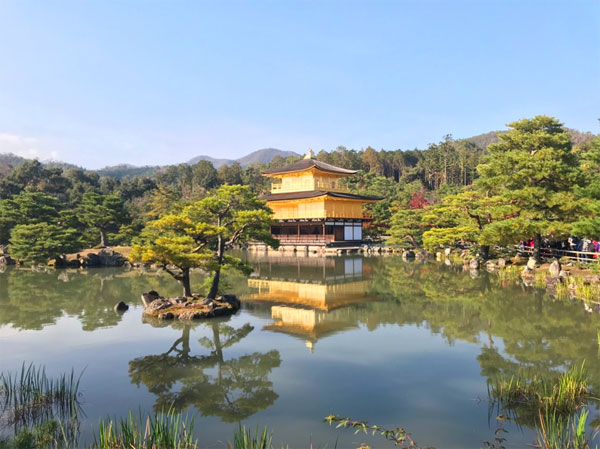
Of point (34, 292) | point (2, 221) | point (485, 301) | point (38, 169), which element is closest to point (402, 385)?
point (485, 301)

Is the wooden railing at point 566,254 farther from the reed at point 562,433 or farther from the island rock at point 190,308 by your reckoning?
the island rock at point 190,308

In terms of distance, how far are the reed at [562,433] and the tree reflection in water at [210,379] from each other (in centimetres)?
335

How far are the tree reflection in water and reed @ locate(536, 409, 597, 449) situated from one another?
132 inches

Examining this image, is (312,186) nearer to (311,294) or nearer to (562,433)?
(311,294)

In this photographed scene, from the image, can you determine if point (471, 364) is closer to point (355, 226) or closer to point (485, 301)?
point (485, 301)

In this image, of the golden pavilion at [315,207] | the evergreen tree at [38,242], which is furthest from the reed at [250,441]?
the golden pavilion at [315,207]

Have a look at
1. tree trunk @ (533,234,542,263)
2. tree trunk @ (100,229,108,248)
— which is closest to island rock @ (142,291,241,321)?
tree trunk @ (533,234,542,263)

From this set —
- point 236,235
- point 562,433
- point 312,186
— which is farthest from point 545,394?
point 312,186

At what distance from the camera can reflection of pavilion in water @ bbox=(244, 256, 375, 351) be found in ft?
35.1

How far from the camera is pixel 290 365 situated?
25.2 ft

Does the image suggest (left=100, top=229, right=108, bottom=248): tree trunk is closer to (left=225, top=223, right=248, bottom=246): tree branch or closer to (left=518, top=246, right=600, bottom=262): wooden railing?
(left=225, top=223, right=248, bottom=246): tree branch

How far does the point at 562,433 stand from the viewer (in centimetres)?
483

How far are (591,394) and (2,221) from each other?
3211cm

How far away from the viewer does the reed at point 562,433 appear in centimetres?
437
